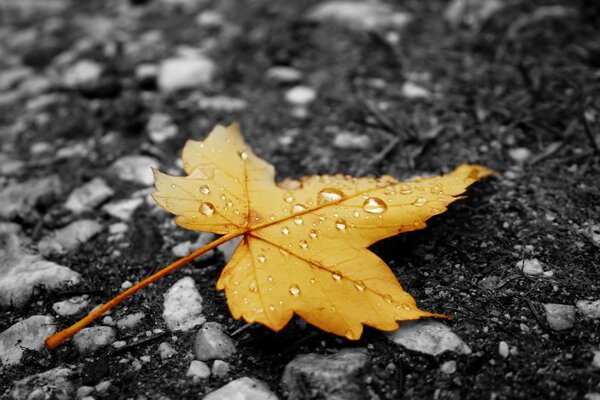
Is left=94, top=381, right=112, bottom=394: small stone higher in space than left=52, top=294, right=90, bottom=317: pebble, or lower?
higher

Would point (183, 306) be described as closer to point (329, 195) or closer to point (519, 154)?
point (329, 195)

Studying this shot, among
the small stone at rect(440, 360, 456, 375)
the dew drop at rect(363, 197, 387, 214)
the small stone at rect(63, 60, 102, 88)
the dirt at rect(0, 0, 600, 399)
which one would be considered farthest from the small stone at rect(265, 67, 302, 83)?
the small stone at rect(440, 360, 456, 375)

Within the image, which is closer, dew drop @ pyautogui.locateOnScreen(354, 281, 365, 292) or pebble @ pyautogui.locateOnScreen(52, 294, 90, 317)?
dew drop @ pyautogui.locateOnScreen(354, 281, 365, 292)

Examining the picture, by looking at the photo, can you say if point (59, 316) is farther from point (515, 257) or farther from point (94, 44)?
point (94, 44)

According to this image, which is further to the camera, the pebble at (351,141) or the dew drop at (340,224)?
the pebble at (351,141)

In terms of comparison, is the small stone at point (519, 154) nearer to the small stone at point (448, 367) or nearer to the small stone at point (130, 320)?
the small stone at point (448, 367)

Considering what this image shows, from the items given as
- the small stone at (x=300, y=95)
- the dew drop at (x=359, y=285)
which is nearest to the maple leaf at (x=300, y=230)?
the dew drop at (x=359, y=285)

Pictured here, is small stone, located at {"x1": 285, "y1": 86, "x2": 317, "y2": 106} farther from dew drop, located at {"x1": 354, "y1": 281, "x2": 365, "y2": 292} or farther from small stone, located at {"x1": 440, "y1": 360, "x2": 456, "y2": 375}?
small stone, located at {"x1": 440, "y1": 360, "x2": 456, "y2": 375}
